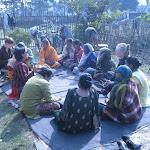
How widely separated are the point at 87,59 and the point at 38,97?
3.01m

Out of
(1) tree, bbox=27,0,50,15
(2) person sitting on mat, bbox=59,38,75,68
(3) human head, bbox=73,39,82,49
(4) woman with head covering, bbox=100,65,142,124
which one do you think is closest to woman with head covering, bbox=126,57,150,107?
(4) woman with head covering, bbox=100,65,142,124

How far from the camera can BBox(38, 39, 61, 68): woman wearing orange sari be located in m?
6.83

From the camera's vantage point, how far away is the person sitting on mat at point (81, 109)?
2.77m

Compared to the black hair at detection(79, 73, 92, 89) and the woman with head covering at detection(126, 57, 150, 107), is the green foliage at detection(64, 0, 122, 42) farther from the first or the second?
the black hair at detection(79, 73, 92, 89)

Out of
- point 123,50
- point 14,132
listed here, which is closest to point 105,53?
point 123,50

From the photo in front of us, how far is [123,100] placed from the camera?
3.13 metres

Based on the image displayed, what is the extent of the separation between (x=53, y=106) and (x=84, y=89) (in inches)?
39.4

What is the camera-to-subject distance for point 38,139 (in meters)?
2.92

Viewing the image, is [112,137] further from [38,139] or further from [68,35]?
[68,35]

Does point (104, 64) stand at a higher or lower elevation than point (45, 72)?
lower

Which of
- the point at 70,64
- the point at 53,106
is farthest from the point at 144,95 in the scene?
the point at 70,64

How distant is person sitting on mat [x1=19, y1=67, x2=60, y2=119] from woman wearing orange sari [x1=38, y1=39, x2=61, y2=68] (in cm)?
347

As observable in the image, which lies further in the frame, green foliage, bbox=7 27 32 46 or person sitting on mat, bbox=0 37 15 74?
green foliage, bbox=7 27 32 46

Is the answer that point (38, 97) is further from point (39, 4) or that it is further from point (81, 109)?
point (39, 4)
